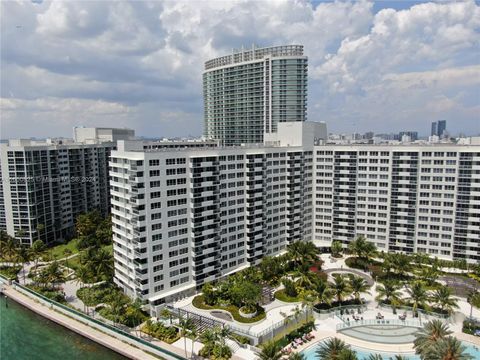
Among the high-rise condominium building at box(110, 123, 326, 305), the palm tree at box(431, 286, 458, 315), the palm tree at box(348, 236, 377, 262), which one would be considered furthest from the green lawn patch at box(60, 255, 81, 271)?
the palm tree at box(431, 286, 458, 315)

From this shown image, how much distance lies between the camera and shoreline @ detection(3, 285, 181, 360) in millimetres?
61156

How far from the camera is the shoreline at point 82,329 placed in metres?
61.2

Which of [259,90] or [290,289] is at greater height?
[259,90]

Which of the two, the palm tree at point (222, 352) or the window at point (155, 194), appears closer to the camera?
the palm tree at point (222, 352)

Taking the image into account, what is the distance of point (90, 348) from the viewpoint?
65.0 metres

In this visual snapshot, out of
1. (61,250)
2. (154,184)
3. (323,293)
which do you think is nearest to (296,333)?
(323,293)

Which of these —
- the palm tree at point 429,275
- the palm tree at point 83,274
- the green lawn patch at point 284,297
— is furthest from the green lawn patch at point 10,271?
the palm tree at point 429,275

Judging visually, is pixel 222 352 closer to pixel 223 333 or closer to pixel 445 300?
pixel 223 333

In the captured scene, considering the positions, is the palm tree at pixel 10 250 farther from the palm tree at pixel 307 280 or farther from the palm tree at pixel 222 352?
the palm tree at pixel 307 280

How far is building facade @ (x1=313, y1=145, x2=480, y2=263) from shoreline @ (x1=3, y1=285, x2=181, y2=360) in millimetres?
70405

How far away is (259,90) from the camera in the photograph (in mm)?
178875

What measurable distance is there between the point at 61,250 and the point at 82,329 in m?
55.3

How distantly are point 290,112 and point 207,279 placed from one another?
11350 cm

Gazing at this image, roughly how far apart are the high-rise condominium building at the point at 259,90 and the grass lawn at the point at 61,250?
3086 inches
